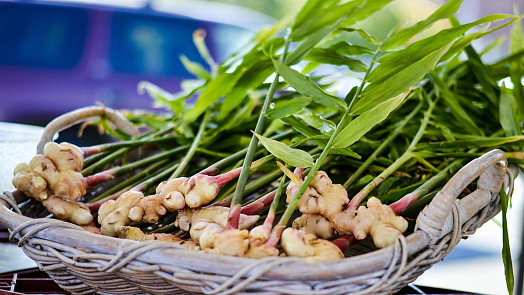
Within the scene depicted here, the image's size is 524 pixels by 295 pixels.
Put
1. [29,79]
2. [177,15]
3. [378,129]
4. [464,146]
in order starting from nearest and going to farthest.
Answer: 1. [464,146]
2. [378,129]
3. [29,79]
4. [177,15]

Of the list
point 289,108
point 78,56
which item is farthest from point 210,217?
point 78,56

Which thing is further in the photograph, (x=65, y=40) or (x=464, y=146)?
(x=65, y=40)

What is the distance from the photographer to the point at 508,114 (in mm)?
1127

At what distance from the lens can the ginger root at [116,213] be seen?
31.6 inches

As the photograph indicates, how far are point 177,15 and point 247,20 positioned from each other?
1.75 feet

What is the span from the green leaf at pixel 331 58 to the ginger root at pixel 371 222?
35 cm

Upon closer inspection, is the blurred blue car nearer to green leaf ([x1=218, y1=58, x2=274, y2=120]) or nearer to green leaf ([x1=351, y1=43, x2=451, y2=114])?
green leaf ([x1=218, y1=58, x2=274, y2=120])

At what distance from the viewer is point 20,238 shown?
770 mm

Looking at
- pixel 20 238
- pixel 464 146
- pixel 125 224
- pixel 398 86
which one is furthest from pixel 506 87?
pixel 20 238

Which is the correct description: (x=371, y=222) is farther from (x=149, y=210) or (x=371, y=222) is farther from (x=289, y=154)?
(x=149, y=210)

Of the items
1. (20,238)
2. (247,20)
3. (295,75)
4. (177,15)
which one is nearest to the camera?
(20,238)

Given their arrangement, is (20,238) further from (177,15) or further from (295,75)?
(177,15)

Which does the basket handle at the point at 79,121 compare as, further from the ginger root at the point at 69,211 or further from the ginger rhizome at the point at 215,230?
the ginger rhizome at the point at 215,230

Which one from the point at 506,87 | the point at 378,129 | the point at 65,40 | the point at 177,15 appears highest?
the point at 177,15
